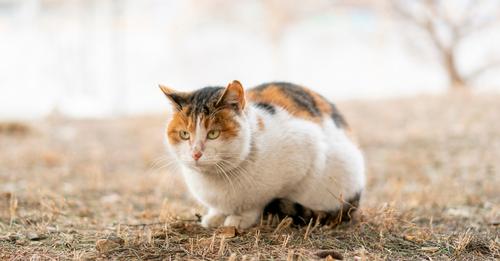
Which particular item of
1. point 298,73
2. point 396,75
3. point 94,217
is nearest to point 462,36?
point 396,75

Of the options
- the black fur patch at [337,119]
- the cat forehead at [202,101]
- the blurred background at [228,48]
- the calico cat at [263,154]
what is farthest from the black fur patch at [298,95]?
the blurred background at [228,48]

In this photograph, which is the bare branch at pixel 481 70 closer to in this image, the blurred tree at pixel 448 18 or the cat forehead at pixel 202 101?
the blurred tree at pixel 448 18

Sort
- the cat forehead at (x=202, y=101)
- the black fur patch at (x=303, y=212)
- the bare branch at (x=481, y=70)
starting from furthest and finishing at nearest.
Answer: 1. the bare branch at (x=481, y=70)
2. the black fur patch at (x=303, y=212)
3. the cat forehead at (x=202, y=101)

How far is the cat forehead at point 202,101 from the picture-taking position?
253 centimetres

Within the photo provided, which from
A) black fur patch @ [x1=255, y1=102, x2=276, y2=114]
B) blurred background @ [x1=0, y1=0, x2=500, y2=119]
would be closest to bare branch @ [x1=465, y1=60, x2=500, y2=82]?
blurred background @ [x1=0, y1=0, x2=500, y2=119]

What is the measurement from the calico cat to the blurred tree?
8.19 m

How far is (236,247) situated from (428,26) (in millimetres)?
9246

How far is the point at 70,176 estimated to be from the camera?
5086mm

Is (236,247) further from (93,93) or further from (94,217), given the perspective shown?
(93,93)

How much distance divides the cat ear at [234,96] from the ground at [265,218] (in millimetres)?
601

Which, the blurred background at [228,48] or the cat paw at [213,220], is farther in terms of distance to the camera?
the blurred background at [228,48]

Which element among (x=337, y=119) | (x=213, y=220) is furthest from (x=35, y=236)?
(x=337, y=119)

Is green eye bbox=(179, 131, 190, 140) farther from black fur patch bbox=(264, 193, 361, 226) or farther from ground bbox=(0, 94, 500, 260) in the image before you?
black fur patch bbox=(264, 193, 361, 226)

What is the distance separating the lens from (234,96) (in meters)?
2.51
